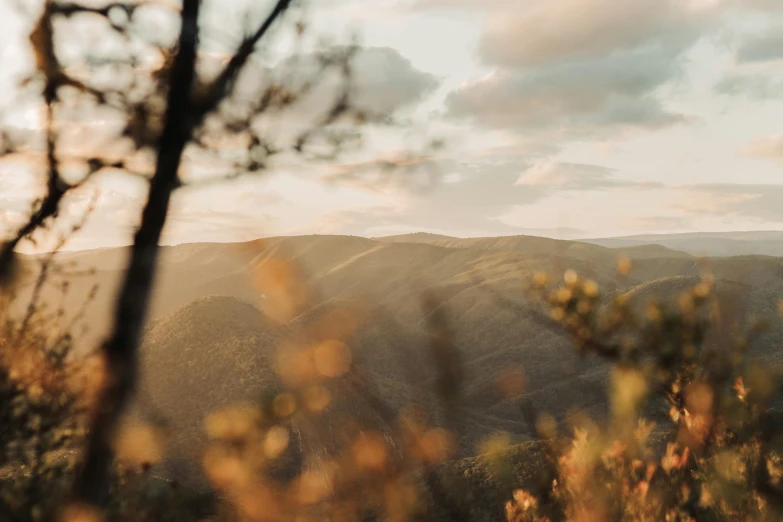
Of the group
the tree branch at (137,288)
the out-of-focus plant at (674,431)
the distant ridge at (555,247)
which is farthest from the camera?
the distant ridge at (555,247)

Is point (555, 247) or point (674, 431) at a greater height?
point (674, 431)

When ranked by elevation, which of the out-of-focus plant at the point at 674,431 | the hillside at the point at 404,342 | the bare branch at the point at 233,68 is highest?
the bare branch at the point at 233,68

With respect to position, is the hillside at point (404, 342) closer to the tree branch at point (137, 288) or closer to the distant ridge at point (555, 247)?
the tree branch at point (137, 288)

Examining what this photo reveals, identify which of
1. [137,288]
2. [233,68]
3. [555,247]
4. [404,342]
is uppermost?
[233,68]

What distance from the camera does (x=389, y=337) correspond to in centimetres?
5309

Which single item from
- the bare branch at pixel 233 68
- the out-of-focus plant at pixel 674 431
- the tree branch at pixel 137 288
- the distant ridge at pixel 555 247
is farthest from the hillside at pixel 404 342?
the distant ridge at pixel 555 247

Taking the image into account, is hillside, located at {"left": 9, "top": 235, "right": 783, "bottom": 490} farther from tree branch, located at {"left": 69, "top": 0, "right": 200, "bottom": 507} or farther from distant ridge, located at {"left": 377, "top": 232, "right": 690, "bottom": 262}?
distant ridge, located at {"left": 377, "top": 232, "right": 690, "bottom": 262}

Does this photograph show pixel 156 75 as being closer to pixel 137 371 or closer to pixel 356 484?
pixel 137 371

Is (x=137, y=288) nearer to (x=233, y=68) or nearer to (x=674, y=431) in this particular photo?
(x=233, y=68)

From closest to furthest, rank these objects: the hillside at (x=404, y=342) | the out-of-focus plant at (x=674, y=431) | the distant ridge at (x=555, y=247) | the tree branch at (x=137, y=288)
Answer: the tree branch at (x=137, y=288) < the out-of-focus plant at (x=674, y=431) < the hillside at (x=404, y=342) < the distant ridge at (x=555, y=247)

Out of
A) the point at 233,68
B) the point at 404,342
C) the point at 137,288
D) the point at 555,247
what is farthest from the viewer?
the point at 555,247

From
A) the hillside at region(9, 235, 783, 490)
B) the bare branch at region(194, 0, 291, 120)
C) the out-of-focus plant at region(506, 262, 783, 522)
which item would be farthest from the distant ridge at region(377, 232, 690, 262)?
the bare branch at region(194, 0, 291, 120)

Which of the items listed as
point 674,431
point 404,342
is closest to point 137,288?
point 674,431

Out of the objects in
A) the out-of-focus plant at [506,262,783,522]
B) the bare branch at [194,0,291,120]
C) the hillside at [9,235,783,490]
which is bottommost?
the hillside at [9,235,783,490]
